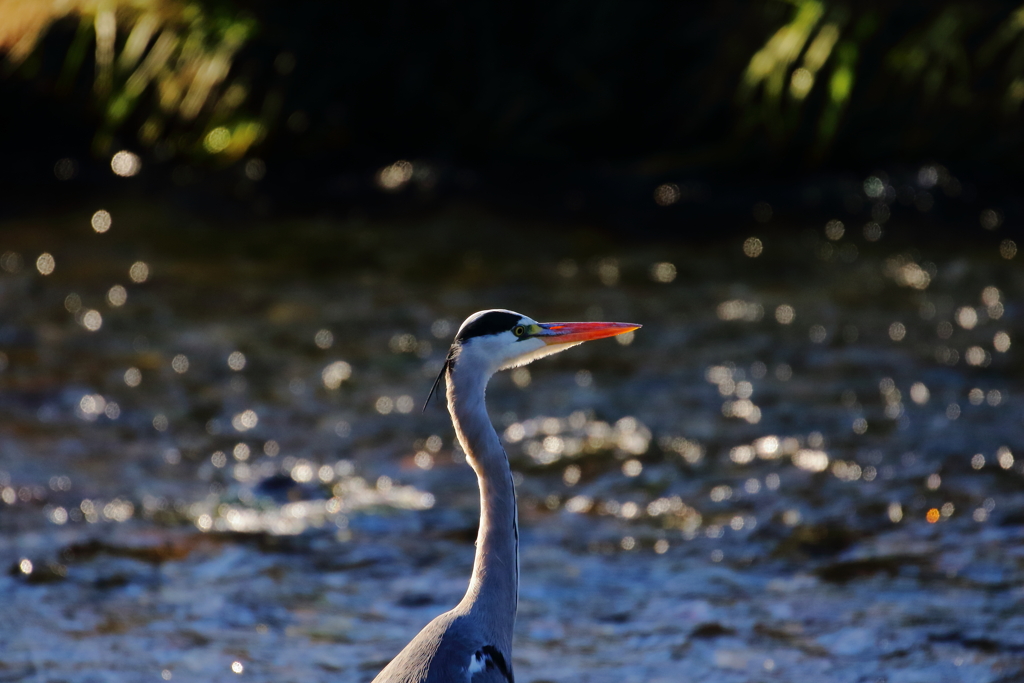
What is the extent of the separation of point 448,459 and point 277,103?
21.0 feet

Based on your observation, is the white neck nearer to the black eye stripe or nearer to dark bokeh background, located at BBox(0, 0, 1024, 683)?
the black eye stripe

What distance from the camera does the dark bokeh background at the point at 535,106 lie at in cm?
1002

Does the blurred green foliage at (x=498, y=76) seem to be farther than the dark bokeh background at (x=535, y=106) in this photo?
Yes

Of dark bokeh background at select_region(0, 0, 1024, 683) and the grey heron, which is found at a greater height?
dark bokeh background at select_region(0, 0, 1024, 683)

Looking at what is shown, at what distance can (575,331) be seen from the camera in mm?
3557

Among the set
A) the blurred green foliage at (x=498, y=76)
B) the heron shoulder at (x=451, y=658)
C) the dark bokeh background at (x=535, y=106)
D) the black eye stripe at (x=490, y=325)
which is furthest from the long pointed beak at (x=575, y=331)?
the blurred green foliage at (x=498, y=76)

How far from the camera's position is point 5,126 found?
12.3 m

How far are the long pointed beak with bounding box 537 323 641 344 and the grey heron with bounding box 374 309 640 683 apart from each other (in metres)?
0.04

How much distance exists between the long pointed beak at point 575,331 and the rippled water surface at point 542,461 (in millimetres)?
1209

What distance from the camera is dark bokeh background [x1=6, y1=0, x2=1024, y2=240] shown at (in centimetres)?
1002

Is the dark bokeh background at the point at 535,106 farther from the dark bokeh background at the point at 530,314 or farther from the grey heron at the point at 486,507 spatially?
the grey heron at the point at 486,507

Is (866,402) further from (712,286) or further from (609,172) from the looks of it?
(609,172)

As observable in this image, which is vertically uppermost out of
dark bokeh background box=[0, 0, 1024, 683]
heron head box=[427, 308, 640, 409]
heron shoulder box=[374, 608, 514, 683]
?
dark bokeh background box=[0, 0, 1024, 683]

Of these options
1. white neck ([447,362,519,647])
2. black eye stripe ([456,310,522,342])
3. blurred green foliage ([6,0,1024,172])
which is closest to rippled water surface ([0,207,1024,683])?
white neck ([447,362,519,647])
